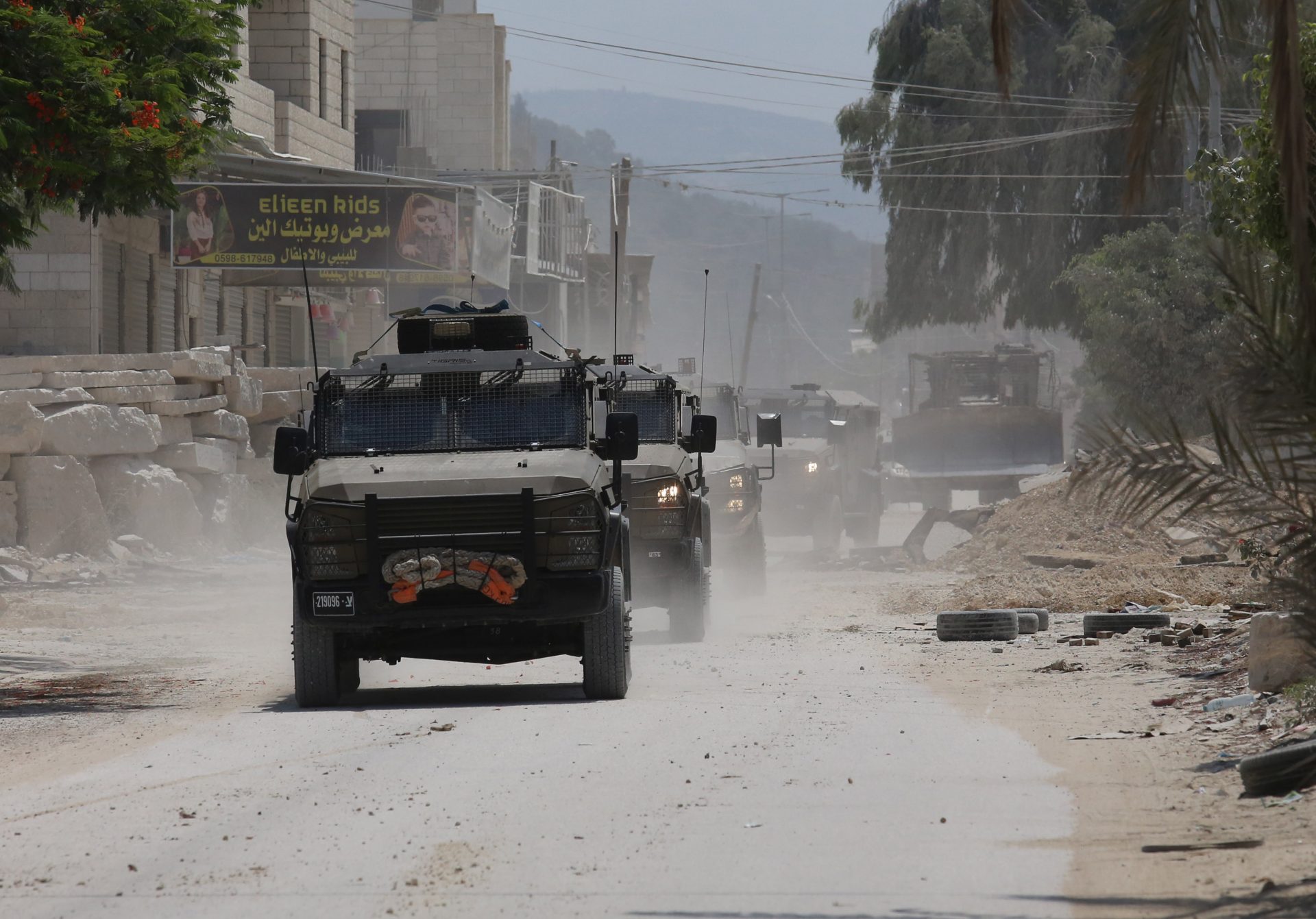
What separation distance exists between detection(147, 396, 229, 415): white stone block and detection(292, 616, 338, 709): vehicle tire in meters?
15.8

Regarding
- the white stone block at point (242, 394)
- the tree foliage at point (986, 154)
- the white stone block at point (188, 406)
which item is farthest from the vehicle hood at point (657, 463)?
the tree foliage at point (986, 154)

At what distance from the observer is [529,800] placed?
23.6ft

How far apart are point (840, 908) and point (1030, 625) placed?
10.6 meters

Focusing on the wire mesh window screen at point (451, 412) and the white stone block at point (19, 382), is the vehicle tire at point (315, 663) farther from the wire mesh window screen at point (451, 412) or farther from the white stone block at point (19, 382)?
the white stone block at point (19, 382)

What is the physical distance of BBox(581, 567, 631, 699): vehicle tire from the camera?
10516 mm

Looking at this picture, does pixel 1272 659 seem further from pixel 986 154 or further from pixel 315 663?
pixel 986 154

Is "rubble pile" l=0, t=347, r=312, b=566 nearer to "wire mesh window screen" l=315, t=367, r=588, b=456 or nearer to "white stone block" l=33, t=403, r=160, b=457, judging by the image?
"white stone block" l=33, t=403, r=160, b=457

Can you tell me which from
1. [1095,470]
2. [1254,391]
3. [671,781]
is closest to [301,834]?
[671,781]

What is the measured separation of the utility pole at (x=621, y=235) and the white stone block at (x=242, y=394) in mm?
6398

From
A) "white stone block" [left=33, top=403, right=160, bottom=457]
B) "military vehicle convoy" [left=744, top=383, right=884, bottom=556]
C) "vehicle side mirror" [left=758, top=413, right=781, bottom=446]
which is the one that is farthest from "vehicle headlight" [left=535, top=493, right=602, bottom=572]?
"military vehicle convoy" [left=744, top=383, right=884, bottom=556]

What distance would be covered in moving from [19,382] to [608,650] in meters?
15.6

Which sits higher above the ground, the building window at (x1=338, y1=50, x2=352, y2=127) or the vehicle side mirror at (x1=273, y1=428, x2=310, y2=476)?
the building window at (x1=338, y1=50, x2=352, y2=127)

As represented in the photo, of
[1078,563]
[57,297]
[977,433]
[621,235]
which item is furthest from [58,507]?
[977,433]

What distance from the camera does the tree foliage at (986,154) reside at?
139 ft
